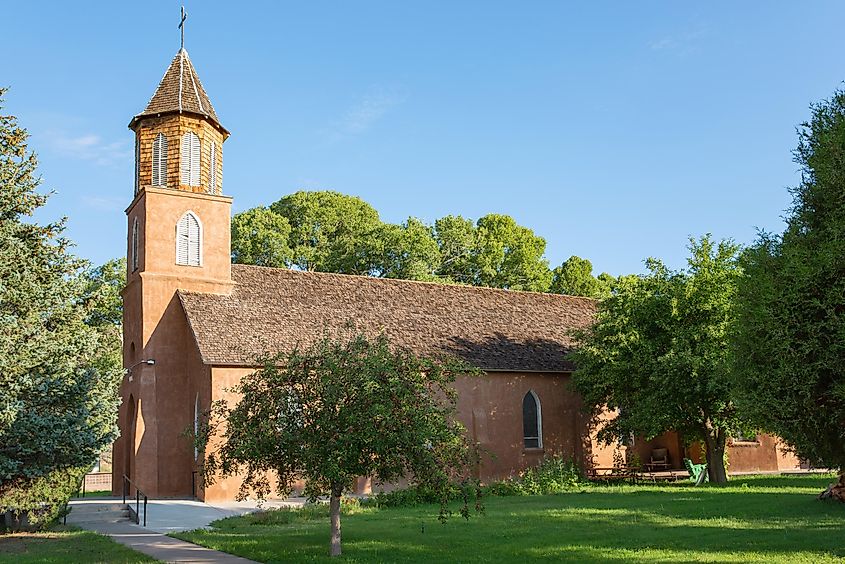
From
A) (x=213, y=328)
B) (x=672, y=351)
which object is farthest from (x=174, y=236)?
(x=672, y=351)

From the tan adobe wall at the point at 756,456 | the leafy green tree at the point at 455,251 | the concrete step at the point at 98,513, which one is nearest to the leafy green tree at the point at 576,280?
the leafy green tree at the point at 455,251

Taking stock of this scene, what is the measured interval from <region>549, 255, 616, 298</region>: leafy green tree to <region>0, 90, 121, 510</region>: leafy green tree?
4586 cm

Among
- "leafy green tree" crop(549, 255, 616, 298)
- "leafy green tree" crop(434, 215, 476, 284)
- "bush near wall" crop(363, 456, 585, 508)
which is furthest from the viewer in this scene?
"leafy green tree" crop(549, 255, 616, 298)

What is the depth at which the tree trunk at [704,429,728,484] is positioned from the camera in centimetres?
2941

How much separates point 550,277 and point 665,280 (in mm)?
33740

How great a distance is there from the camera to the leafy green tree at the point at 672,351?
89.8ft

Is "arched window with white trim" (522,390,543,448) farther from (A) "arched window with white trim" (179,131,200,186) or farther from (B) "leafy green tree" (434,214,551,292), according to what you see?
(B) "leafy green tree" (434,214,551,292)

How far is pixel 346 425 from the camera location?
14.5 m

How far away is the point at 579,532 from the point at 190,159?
2150 cm

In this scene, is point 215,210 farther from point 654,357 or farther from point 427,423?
point 427,423

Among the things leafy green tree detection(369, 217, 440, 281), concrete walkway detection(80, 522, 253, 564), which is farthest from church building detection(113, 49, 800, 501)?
leafy green tree detection(369, 217, 440, 281)

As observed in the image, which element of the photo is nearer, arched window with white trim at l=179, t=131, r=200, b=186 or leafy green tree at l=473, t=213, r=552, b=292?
arched window with white trim at l=179, t=131, r=200, b=186

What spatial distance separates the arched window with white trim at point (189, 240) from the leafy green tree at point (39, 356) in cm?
1117

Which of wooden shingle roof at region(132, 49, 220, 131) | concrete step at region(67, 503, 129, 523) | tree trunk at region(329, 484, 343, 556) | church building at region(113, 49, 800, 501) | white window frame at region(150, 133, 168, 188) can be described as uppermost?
wooden shingle roof at region(132, 49, 220, 131)
